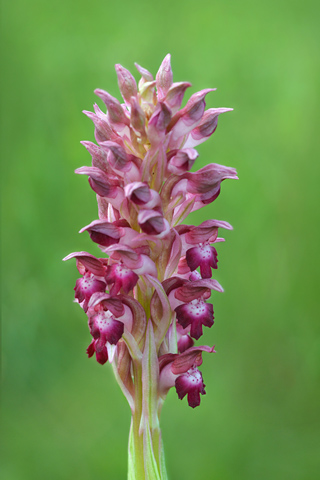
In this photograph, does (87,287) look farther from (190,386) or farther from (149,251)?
(190,386)

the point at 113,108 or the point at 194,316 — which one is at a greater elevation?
the point at 113,108

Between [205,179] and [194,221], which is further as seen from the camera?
[194,221]

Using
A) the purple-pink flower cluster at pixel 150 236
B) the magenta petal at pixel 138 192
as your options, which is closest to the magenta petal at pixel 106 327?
the purple-pink flower cluster at pixel 150 236

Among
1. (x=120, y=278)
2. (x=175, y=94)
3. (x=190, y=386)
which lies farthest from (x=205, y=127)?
(x=190, y=386)

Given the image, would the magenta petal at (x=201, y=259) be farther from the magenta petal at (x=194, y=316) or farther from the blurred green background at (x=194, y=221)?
the blurred green background at (x=194, y=221)

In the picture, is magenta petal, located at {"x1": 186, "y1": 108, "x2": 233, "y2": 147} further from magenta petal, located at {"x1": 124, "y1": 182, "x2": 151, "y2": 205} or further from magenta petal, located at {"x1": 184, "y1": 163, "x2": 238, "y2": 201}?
magenta petal, located at {"x1": 124, "y1": 182, "x2": 151, "y2": 205}

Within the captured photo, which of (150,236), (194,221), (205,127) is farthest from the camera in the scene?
(194,221)
